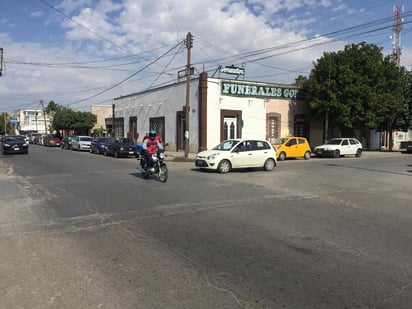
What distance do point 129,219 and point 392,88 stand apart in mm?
31068

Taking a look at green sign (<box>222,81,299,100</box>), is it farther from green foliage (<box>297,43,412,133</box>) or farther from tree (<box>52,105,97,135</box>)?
tree (<box>52,105,97,135</box>)

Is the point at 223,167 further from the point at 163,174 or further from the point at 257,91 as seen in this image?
the point at 257,91

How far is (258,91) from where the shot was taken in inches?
1256

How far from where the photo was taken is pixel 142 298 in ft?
12.8

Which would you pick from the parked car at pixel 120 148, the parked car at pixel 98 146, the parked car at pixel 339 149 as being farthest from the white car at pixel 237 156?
the parked car at pixel 98 146

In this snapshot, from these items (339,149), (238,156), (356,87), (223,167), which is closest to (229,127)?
(339,149)

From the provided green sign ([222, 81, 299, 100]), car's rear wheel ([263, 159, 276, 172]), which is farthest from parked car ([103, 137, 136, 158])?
car's rear wheel ([263, 159, 276, 172])

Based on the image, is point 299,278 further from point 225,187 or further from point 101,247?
point 225,187

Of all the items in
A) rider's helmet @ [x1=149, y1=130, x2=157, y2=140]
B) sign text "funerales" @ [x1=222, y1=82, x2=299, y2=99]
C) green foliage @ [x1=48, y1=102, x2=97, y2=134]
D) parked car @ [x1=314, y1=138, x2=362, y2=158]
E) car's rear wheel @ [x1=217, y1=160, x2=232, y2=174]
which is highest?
sign text "funerales" @ [x1=222, y1=82, x2=299, y2=99]

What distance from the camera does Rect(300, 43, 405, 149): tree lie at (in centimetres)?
3038

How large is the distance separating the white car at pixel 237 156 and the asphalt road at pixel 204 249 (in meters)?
5.54

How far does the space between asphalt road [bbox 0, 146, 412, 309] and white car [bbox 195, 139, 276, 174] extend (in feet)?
18.2

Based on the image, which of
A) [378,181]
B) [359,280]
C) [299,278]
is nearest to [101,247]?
[299,278]

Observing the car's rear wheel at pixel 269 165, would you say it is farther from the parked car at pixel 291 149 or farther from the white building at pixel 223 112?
the white building at pixel 223 112
